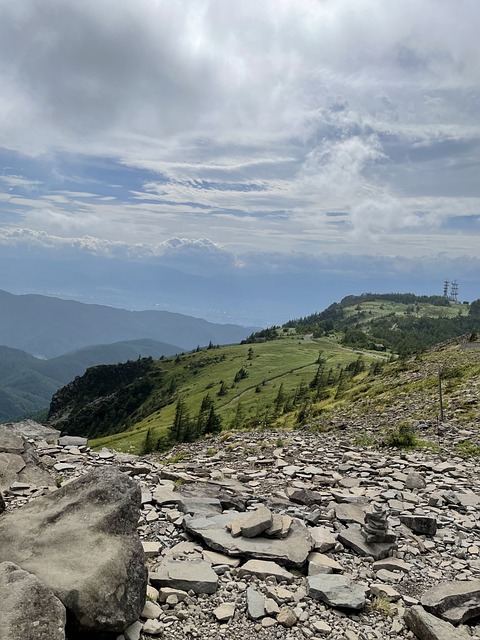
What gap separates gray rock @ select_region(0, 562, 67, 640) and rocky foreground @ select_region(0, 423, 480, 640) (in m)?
0.02

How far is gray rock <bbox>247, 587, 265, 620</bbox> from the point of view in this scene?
27.7 ft

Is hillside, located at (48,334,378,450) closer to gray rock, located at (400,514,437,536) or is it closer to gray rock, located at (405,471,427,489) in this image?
gray rock, located at (405,471,427,489)

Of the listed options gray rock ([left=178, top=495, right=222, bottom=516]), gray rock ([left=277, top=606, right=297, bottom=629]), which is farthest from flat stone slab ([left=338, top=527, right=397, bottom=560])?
gray rock ([left=178, top=495, right=222, bottom=516])

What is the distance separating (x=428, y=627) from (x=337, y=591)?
5.80 feet

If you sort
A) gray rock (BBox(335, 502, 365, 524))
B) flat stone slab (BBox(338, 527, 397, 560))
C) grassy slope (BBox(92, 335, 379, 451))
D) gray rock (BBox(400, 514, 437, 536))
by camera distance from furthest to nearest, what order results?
grassy slope (BBox(92, 335, 379, 451))
gray rock (BBox(335, 502, 365, 524))
gray rock (BBox(400, 514, 437, 536))
flat stone slab (BBox(338, 527, 397, 560))

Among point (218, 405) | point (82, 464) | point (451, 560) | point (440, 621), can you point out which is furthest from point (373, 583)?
point (218, 405)

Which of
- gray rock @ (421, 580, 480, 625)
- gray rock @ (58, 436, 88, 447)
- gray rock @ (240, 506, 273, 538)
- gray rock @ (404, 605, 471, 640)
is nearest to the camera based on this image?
gray rock @ (404, 605, 471, 640)

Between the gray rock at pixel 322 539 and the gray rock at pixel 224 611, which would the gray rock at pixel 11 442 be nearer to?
the gray rock at pixel 322 539

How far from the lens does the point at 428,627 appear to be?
26.5 ft

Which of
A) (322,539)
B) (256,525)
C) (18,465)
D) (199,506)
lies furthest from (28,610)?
(18,465)

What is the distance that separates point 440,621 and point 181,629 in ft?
15.5

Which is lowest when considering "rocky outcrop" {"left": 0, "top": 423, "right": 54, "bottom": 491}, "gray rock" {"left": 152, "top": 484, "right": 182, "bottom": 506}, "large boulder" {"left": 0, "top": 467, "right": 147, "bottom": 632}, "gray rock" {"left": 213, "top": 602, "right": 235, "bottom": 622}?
"rocky outcrop" {"left": 0, "top": 423, "right": 54, "bottom": 491}

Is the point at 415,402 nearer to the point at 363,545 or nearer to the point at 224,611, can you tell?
the point at 363,545

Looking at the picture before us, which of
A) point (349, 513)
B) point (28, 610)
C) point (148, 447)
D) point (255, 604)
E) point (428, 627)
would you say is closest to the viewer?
point (28, 610)
